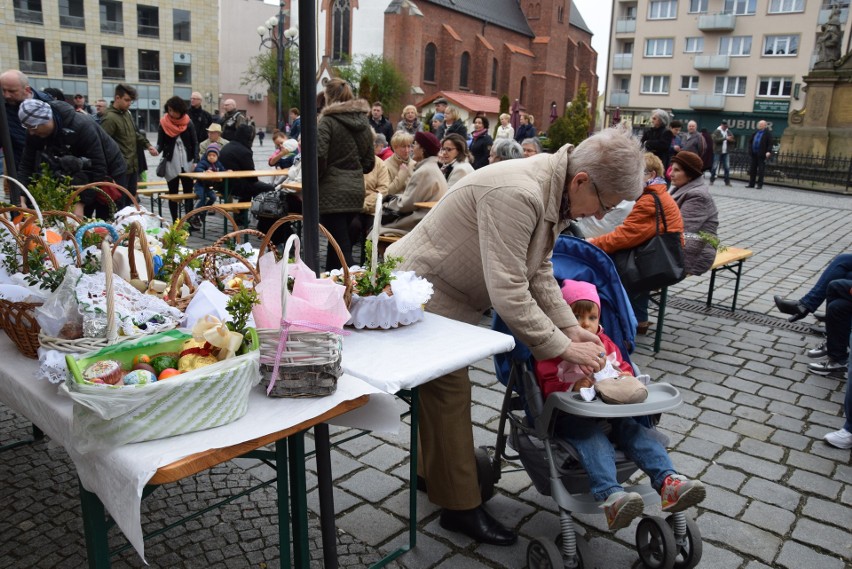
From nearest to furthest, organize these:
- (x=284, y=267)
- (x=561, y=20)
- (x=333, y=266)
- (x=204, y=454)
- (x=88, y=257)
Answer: (x=204, y=454) → (x=284, y=267) → (x=88, y=257) → (x=333, y=266) → (x=561, y=20)

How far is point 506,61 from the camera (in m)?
54.0

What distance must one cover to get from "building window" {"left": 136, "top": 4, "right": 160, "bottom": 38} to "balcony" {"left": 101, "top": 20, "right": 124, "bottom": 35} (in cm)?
122


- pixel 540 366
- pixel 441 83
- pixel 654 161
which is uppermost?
pixel 441 83

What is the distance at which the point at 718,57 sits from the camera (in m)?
49.9

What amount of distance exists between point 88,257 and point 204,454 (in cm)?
111

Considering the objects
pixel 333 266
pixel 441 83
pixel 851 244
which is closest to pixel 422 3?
pixel 441 83

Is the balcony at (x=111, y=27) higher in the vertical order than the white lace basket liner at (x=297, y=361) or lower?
higher

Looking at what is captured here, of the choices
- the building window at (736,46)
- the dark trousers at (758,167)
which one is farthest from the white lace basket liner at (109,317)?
the building window at (736,46)

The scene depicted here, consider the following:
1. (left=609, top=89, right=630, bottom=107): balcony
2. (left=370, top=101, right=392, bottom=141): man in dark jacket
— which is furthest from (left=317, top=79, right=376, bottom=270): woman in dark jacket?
(left=609, top=89, right=630, bottom=107): balcony

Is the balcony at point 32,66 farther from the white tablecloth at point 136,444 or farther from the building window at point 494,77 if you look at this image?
the white tablecloth at point 136,444

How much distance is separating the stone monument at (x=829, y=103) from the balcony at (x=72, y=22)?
4703 cm

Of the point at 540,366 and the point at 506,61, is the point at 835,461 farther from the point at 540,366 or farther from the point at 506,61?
the point at 506,61

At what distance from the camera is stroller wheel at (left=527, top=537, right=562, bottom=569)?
264 centimetres

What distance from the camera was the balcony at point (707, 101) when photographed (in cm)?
5031
